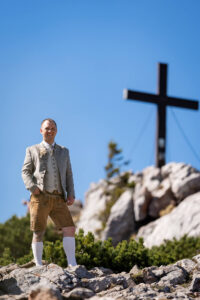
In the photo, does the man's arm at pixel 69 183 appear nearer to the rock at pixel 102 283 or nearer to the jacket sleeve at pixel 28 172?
the jacket sleeve at pixel 28 172

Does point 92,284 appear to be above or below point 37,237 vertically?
below

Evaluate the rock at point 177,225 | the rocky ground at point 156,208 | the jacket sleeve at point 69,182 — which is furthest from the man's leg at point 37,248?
the rocky ground at point 156,208

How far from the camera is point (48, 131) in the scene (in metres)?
7.77

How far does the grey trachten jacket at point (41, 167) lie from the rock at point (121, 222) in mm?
11472

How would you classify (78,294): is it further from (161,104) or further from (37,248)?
(161,104)

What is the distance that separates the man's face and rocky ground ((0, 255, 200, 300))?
243 centimetres

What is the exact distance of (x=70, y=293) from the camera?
Result: 18.8ft

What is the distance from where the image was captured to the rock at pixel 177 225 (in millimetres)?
16203

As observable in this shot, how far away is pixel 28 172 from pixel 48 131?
89 centimetres

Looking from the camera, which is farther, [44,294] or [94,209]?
[94,209]

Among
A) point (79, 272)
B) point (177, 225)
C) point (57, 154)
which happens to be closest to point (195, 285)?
point (79, 272)

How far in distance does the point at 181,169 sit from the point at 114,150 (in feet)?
36.8

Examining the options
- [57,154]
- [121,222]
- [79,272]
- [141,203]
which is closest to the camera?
[79,272]

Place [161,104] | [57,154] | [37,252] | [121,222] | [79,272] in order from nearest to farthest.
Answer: [79,272]
[37,252]
[57,154]
[121,222]
[161,104]
